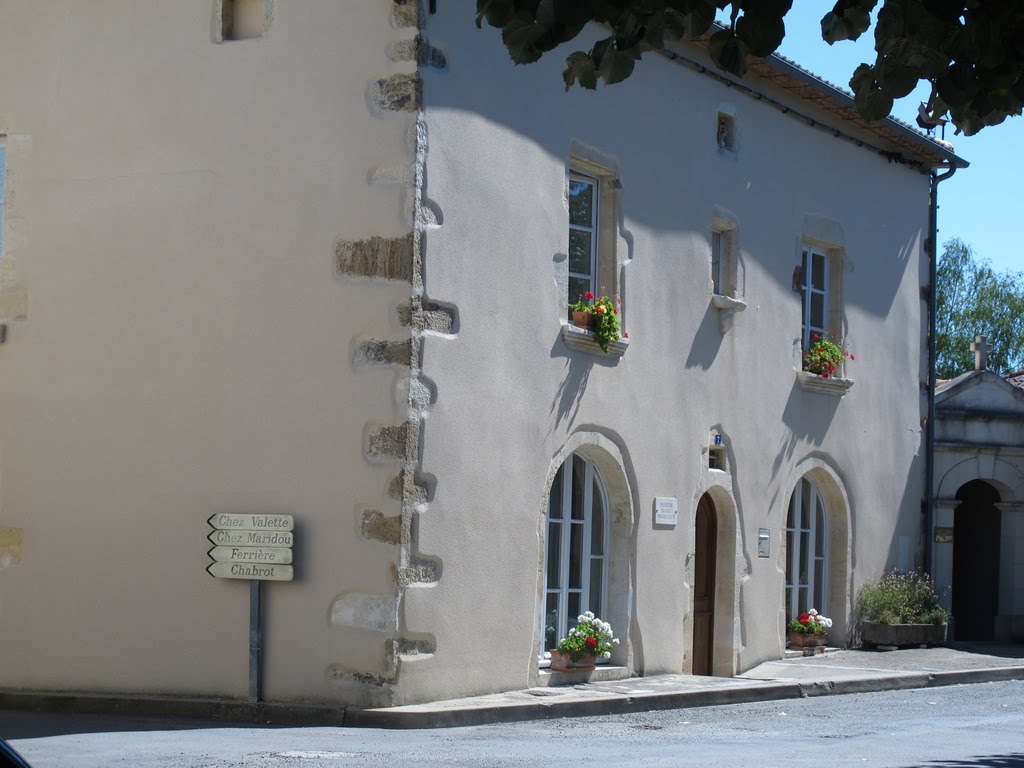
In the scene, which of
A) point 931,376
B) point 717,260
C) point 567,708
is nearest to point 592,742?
point 567,708

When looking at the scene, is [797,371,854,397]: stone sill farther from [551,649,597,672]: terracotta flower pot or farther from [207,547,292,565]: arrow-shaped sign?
[207,547,292,565]: arrow-shaped sign

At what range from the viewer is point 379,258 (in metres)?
10.8

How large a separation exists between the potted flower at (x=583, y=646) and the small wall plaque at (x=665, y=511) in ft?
4.22

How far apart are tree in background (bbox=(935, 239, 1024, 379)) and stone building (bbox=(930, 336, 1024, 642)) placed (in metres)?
24.9

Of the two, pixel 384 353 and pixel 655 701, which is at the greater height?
A: pixel 384 353

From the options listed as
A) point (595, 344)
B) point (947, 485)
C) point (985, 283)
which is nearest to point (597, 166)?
point (595, 344)

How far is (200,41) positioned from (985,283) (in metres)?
37.0

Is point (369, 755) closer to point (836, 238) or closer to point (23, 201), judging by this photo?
point (23, 201)

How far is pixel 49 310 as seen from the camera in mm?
11852

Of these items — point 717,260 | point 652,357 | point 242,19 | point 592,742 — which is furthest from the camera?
point 717,260

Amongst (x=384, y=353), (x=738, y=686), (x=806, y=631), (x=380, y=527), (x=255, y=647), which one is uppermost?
(x=384, y=353)

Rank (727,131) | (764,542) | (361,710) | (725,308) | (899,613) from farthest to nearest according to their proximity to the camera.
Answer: (899,613), (764,542), (727,131), (725,308), (361,710)

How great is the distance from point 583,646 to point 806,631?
4618 mm

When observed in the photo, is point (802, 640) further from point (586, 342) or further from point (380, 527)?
point (380, 527)
